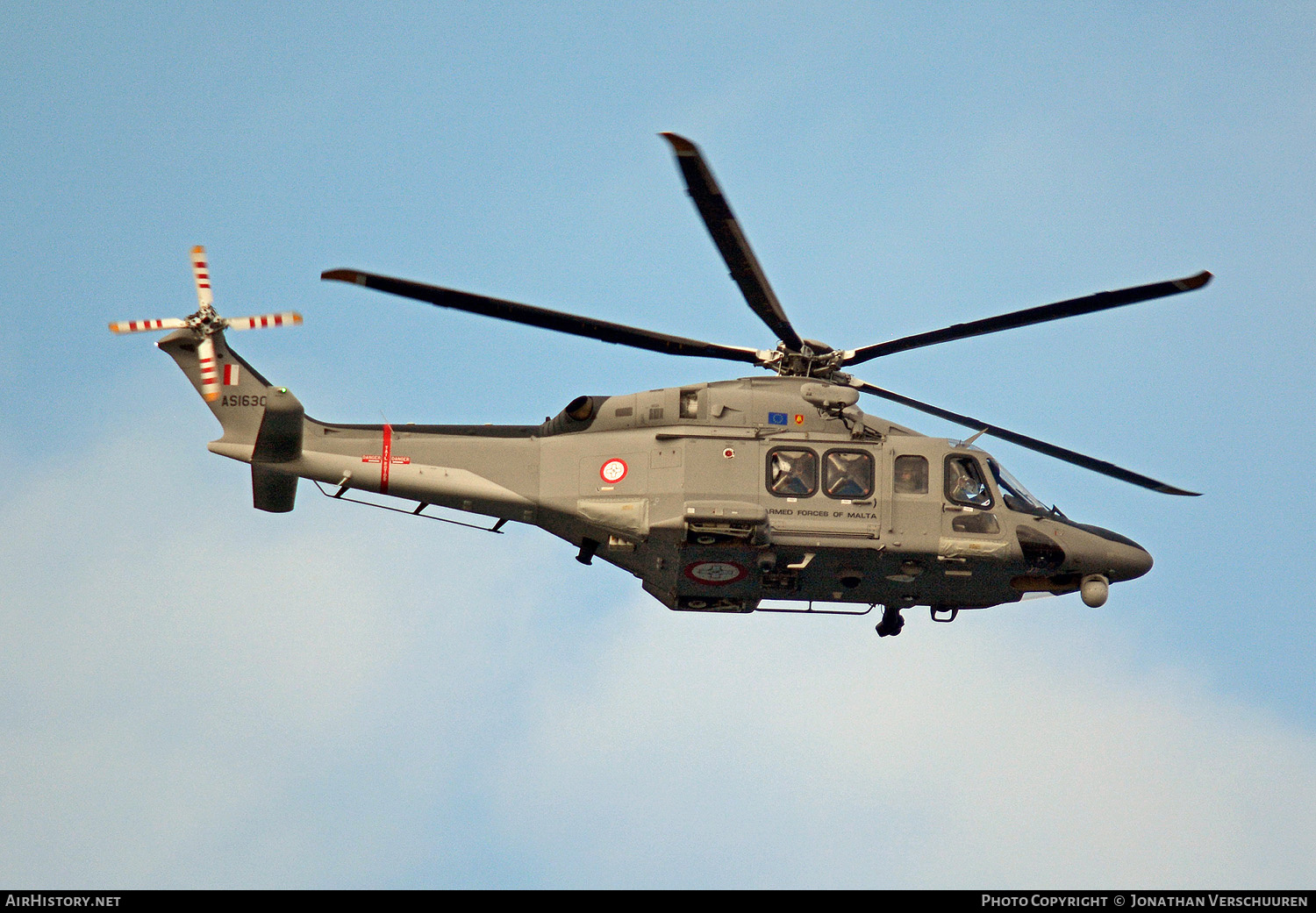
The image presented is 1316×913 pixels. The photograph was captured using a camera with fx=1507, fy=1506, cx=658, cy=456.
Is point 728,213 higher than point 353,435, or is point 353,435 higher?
point 728,213

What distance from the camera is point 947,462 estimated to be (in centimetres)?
2742

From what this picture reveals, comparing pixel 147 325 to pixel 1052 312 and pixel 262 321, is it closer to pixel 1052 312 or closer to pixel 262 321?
pixel 262 321

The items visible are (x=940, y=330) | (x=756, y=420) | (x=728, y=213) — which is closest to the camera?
(x=728, y=213)

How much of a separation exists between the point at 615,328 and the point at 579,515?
3.62 m

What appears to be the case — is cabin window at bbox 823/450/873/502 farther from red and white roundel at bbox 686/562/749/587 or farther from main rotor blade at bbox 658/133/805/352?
main rotor blade at bbox 658/133/805/352

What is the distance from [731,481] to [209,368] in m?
9.59

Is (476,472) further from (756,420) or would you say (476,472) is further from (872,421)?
(872,421)

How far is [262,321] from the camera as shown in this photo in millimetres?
26453

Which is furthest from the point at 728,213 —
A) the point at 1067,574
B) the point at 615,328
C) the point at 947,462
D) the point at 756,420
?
the point at 1067,574

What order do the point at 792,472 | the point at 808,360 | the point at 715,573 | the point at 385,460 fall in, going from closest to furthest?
the point at 715,573 < the point at 792,472 < the point at 385,460 < the point at 808,360

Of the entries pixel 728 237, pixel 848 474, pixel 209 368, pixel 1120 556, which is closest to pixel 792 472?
pixel 848 474

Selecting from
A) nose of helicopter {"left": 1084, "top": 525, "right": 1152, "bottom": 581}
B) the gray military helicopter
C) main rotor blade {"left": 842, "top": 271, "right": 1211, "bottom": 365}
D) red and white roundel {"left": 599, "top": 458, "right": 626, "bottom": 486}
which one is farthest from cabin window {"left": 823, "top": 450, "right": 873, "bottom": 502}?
nose of helicopter {"left": 1084, "top": 525, "right": 1152, "bottom": 581}

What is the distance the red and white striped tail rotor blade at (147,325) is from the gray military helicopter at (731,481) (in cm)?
4

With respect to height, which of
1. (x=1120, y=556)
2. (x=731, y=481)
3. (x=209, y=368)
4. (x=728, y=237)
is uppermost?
(x=728, y=237)
